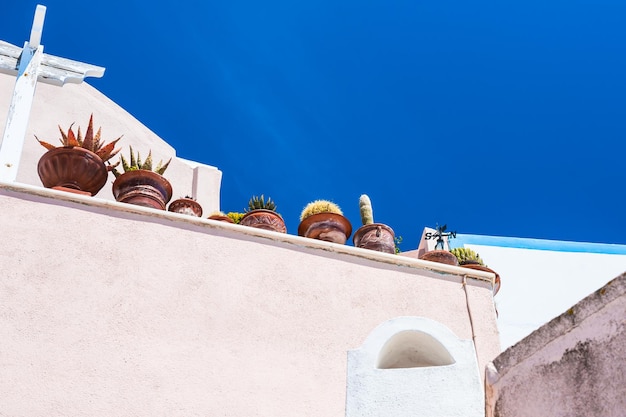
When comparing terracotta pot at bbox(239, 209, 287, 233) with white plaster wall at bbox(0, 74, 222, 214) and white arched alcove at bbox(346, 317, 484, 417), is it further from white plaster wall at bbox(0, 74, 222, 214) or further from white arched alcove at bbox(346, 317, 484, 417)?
white plaster wall at bbox(0, 74, 222, 214)

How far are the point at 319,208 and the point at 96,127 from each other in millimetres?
4935

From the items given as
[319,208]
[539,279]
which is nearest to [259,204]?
[319,208]

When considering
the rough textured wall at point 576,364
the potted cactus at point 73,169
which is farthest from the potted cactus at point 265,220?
the rough textured wall at point 576,364

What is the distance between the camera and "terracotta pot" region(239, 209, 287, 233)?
21.2 ft

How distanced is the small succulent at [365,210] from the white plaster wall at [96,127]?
13.4ft

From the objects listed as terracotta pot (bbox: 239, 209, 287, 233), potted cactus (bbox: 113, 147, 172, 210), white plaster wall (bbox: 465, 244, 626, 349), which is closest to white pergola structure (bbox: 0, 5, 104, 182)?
potted cactus (bbox: 113, 147, 172, 210)

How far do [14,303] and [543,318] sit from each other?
25.5 feet

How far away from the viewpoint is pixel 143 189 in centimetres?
635

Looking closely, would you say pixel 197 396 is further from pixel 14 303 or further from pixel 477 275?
pixel 477 275

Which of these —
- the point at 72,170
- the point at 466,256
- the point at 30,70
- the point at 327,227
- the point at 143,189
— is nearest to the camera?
the point at 72,170

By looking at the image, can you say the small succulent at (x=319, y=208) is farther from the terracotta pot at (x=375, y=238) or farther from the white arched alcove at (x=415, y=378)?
the white arched alcove at (x=415, y=378)

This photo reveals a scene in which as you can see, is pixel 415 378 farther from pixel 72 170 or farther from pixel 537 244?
pixel 537 244

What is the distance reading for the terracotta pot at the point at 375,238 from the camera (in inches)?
260

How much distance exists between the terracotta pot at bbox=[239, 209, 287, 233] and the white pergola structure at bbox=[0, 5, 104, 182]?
6.97 feet
